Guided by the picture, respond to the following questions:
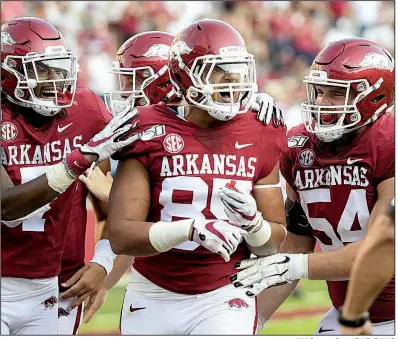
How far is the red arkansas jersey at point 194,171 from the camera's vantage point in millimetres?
3166

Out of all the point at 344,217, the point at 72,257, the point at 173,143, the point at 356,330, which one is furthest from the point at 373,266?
the point at 72,257

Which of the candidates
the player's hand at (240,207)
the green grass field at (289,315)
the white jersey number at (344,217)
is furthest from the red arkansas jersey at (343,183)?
the green grass field at (289,315)

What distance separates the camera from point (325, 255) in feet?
10.7

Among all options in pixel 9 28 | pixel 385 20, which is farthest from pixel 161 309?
pixel 385 20

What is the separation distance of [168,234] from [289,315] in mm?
3947

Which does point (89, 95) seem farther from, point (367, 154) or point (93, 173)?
point (367, 154)

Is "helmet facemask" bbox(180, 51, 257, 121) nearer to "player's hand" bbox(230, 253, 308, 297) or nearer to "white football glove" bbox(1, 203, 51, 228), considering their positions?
"player's hand" bbox(230, 253, 308, 297)

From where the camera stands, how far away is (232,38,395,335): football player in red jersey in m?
3.41

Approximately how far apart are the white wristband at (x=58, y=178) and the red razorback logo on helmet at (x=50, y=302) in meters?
0.60

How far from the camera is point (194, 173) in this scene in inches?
125

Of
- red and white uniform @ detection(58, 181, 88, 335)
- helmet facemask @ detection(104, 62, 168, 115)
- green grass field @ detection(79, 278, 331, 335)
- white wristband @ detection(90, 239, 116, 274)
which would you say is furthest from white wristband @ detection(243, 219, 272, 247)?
green grass field @ detection(79, 278, 331, 335)

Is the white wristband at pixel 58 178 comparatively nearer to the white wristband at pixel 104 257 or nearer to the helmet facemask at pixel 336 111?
the white wristband at pixel 104 257

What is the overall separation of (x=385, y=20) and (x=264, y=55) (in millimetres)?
1595

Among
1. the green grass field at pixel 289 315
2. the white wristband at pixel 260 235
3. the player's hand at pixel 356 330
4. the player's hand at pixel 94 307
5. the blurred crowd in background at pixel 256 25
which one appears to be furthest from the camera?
the blurred crowd in background at pixel 256 25
